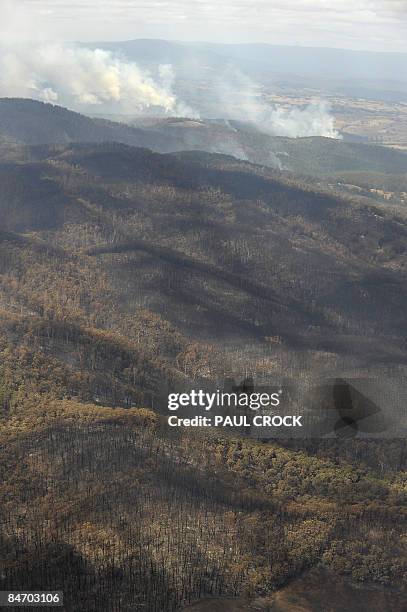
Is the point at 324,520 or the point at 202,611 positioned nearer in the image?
the point at 202,611

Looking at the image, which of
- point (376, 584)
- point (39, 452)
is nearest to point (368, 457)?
point (376, 584)

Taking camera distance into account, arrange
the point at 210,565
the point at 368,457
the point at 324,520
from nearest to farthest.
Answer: the point at 210,565, the point at 324,520, the point at 368,457

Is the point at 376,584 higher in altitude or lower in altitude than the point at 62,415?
lower

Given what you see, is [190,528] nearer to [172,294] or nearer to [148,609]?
[148,609]

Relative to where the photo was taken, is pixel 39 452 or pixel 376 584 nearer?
pixel 376 584

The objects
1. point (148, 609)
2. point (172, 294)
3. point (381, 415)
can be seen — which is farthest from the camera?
point (172, 294)

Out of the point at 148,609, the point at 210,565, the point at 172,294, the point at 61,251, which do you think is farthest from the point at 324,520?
the point at 61,251

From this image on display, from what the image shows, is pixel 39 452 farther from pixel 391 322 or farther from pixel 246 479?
pixel 391 322

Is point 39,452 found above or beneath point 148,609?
above

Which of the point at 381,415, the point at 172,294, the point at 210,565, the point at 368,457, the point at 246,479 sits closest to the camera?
the point at 210,565
